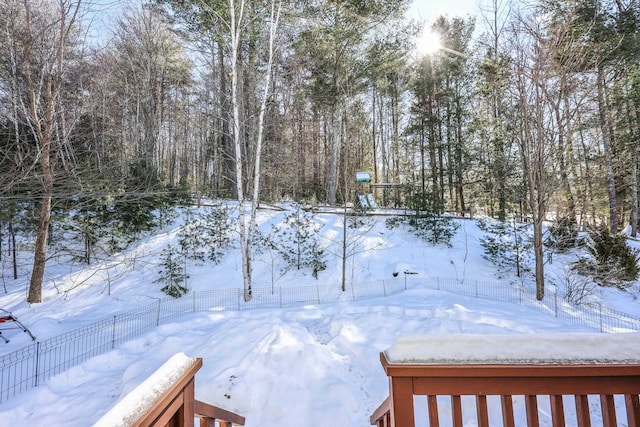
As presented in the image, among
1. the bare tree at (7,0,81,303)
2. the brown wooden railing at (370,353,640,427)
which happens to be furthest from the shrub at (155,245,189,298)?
the brown wooden railing at (370,353,640,427)

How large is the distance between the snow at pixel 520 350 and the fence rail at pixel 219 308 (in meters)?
5.95

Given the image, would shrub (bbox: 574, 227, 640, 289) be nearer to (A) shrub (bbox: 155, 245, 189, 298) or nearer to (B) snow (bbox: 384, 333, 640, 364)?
(B) snow (bbox: 384, 333, 640, 364)

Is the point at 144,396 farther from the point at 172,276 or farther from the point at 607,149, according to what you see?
the point at 607,149

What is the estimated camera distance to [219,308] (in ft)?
24.4

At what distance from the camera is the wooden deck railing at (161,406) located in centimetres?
81

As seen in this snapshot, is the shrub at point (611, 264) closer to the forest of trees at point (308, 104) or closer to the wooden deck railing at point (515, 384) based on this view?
the forest of trees at point (308, 104)

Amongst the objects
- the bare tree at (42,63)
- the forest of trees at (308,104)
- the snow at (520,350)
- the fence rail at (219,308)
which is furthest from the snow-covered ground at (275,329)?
the bare tree at (42,63)

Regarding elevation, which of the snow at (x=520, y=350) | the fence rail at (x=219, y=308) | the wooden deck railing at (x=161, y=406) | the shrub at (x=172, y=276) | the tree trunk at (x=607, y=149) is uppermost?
the tree trunk at (x=607, y=149)

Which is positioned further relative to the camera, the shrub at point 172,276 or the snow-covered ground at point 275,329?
the shrub at point 172,276

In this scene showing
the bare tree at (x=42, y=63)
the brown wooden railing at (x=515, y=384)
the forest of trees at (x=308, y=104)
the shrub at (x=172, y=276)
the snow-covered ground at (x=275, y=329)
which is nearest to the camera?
the brown wooden railing at (x=515, y=384)

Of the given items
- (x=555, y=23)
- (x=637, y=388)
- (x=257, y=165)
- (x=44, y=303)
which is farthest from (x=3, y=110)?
(x=555, y=23)

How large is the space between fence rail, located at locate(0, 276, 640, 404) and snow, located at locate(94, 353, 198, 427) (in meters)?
5.09

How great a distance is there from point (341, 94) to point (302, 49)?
257 centimetres

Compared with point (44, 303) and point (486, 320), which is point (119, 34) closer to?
point (44, 303)
